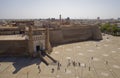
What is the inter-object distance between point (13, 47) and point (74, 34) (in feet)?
47.0

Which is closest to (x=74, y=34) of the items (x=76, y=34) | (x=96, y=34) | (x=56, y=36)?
(x=76, y=34)

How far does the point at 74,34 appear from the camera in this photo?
29.7 m

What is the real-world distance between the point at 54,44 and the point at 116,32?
22.4 m

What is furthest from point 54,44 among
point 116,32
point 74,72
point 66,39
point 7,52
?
point 116,32

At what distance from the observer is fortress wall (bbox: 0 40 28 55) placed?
18516mm

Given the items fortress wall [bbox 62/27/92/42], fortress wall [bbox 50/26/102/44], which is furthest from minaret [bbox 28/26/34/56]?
fortress wall [bbox 62/27/92/42]

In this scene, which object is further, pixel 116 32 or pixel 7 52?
pixel 116 32

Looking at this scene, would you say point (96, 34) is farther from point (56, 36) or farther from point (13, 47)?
point (13, 47)

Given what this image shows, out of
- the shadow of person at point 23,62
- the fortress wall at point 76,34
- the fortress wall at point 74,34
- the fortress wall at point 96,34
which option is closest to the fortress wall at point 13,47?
the shadow of person at point 23,62

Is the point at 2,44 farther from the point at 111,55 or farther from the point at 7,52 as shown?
the point at 111,55

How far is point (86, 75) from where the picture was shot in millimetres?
13438

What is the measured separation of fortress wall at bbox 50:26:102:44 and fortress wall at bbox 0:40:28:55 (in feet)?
25.8

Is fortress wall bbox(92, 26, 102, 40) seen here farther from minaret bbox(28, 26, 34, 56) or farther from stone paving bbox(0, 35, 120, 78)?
minaret bbox(28, 26, 34, 56)

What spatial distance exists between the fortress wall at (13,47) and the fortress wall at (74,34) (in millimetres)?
7860
